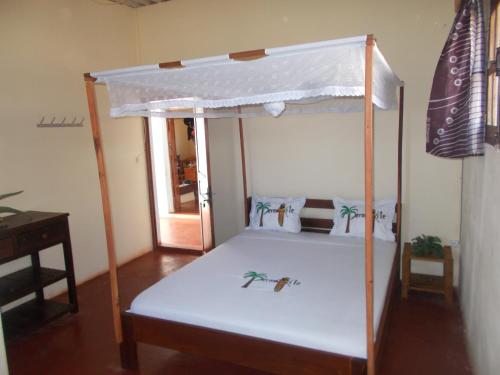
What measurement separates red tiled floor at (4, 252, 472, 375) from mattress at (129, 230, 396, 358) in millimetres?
449

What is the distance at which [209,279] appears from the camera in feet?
8.89

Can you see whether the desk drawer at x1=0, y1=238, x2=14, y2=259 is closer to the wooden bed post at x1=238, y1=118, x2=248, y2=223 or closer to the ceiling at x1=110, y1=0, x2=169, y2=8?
the wooden bed post at x1=238, y1=118, x2=248, y2=223

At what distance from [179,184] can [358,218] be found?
181 inches

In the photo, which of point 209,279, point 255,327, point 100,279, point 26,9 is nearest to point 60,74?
point 26,9

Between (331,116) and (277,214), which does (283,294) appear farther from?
(331,116)

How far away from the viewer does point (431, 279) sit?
344cm

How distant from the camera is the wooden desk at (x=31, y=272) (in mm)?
2793

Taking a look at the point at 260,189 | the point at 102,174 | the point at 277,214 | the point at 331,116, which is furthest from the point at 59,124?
the point at 331,116

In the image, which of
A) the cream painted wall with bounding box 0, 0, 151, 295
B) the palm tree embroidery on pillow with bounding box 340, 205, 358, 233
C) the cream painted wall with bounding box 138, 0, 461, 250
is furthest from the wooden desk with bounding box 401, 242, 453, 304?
the cream painted wall with bounding box 0, 0, 151, 295

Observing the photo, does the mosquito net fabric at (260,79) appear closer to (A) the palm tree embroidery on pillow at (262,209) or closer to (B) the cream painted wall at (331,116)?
(B) the cream painted wall at (331,116)

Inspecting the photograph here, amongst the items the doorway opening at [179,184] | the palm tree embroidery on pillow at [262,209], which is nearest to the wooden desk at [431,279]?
the palm tree embroidery on pillow at [262,209]

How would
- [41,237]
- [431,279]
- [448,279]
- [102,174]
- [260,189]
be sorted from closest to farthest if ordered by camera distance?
[102,174] → [41,237] → [448,279] → [431,279] → [260,189]

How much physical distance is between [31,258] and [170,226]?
9.68 ft

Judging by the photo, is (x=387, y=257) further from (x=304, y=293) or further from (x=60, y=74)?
(x=60, y=74)
